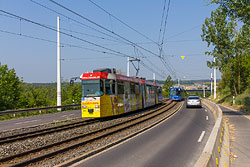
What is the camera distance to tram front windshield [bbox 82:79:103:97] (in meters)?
17.0

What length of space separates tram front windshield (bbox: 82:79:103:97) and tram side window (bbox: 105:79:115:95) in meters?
0.54

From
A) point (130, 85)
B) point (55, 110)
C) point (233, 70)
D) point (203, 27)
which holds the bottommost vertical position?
point (55, 110)

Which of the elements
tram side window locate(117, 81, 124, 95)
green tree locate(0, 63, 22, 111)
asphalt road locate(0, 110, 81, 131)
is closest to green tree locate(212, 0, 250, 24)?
tram side window locate(117, 81, 124, 95)

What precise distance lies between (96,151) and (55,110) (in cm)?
2051

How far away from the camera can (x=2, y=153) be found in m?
8.60

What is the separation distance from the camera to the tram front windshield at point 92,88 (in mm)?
16953

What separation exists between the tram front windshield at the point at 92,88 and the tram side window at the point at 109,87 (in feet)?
1.79

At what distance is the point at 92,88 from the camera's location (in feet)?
56.5

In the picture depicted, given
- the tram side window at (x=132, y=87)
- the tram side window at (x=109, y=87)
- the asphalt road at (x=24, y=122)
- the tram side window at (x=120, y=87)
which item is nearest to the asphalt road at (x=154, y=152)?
the tram side window at (x=109, y=87)

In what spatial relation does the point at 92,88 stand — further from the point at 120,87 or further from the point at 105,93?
the point at 120,87

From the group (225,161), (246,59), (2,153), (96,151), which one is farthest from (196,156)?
(246,59)

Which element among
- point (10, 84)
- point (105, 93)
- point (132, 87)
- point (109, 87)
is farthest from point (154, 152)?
point (10, 84)

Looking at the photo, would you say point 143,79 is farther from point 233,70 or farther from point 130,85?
point 233,70

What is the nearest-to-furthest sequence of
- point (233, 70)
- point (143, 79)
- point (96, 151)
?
point (96, 151)
point (143, 79)
point (233, 70)
